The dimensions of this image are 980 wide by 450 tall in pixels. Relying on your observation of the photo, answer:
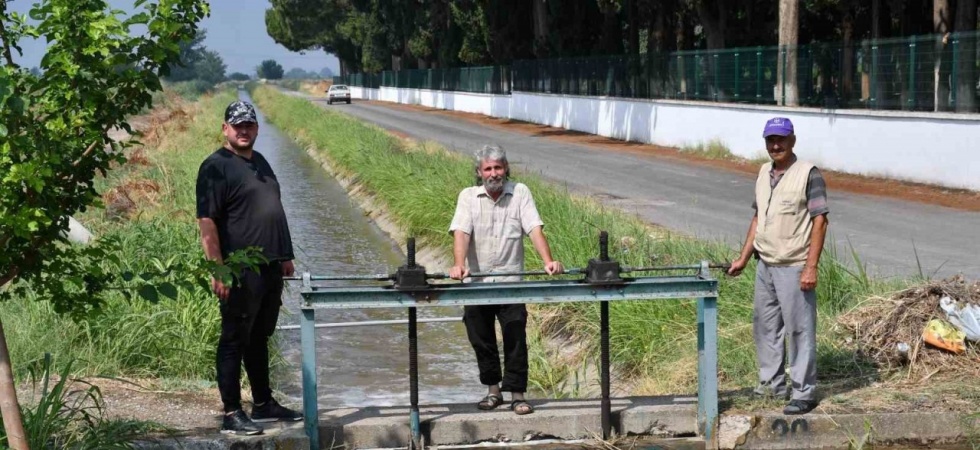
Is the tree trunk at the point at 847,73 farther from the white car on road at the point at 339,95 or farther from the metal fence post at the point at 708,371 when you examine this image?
the white car on road at the point at 339,95

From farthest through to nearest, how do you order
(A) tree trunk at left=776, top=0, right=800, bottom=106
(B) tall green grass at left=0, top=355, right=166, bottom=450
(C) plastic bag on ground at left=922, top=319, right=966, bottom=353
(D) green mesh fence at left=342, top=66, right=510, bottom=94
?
1. (D) green mesh fence at left=342, top=66, right=510, bottom=94
2. (A) tree trunk at left=776, top=0, right=800, bottom=106
3. (C) plastic bag on ground at left=922, top=319, right=966, bottom=353
4. (B) tall green grass at left=0, top=355, right=166, bottom=450

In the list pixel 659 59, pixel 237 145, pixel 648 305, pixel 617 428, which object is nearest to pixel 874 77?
pixel 659 59

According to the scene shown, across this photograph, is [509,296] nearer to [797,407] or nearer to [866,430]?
[797,407]

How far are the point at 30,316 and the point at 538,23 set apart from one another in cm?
4101

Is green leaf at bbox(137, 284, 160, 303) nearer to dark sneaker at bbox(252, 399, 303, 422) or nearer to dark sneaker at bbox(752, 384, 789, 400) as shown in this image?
dark sneaker at bbox(252, 399, 303, 422)

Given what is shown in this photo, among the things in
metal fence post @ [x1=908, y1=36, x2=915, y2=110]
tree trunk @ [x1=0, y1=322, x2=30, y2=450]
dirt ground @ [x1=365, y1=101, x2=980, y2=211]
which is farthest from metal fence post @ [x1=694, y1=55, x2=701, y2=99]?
tree trunk @ [x1=0, y1=322, x2=30, y2=450]

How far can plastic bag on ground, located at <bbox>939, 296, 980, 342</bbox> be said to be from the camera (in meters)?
7.32

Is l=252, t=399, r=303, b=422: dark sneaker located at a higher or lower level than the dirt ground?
lower

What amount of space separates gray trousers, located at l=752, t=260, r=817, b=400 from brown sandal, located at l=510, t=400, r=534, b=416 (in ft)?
4.06

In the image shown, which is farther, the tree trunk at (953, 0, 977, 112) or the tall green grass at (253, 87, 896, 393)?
the tree trunk at (953, 0, 977, 112)

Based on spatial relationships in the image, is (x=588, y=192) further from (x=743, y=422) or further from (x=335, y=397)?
(x=743, y=422)

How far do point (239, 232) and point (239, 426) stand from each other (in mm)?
967

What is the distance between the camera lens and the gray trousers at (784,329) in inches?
264

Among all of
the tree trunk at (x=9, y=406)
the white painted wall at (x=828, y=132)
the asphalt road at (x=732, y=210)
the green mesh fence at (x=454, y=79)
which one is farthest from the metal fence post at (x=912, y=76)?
the green mesh fence at (x=454, y=79)
